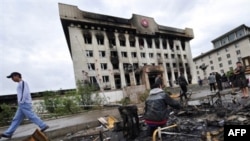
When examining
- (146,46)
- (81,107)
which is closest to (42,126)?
(81,107)

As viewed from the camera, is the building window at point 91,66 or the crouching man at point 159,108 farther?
the building window at point 91,66

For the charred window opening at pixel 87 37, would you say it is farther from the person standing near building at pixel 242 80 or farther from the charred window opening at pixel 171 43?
the person standing near building at pixel 242 80

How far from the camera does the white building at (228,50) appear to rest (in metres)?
53.6

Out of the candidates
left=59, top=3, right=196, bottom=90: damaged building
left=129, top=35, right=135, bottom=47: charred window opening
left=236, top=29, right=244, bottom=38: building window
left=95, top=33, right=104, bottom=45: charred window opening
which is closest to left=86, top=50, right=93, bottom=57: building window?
left=59, top=3, right=196, bottom=90: damaged building

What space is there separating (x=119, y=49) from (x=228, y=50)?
37.8m

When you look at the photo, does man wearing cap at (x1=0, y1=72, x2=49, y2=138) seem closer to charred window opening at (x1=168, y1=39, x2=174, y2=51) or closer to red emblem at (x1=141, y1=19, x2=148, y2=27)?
red emblem at (x1=141, y1=19, x2=148, y2=27)

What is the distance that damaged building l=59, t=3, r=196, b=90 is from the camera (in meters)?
32.4

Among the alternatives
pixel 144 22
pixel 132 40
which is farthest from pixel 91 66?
pixel 144 22

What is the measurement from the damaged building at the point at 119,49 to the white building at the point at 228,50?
39.8 ft

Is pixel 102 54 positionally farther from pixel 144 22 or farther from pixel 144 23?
pixel 144 22

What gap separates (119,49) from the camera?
37469mm

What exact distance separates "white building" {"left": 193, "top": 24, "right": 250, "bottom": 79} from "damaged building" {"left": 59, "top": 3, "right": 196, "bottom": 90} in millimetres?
12136

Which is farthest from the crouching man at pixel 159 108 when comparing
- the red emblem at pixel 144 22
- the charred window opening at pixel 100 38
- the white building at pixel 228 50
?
the white building at pixel 228 50

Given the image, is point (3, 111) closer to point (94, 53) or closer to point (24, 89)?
point (24, 89)
